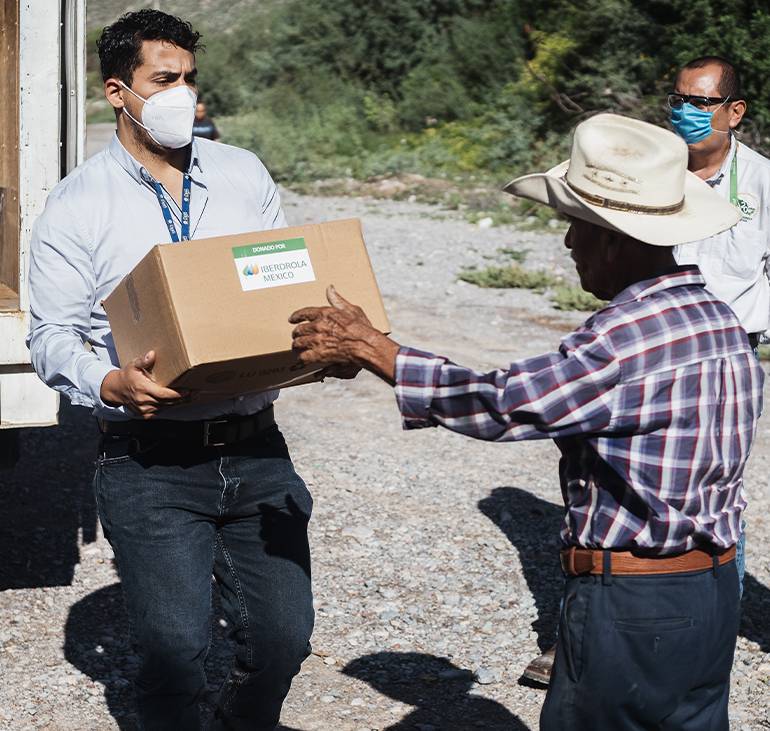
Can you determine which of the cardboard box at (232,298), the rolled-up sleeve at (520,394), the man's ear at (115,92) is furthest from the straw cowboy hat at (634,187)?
the man's ear at (115,92)

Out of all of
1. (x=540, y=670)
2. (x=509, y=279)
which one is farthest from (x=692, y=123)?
(x=509, y=279)

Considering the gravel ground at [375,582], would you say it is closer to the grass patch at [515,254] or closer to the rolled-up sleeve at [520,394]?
the rolled-up sleeve at [520,394]

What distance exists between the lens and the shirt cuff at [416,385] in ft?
7.70

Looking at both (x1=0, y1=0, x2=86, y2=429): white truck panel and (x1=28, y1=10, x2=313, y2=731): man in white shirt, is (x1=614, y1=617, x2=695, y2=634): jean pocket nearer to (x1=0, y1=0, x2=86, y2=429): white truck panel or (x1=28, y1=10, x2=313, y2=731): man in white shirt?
(x1=28, y1=10, x2=313, y2=731): man in white shirt

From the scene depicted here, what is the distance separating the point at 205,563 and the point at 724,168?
2481 millimetres

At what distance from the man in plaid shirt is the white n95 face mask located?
0.91m

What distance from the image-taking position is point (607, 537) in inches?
94.5

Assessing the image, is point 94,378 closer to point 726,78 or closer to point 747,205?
point 747,205

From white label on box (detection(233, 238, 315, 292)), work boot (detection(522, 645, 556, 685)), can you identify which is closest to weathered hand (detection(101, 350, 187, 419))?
white label on box (detection(233, 238, 315, 292))

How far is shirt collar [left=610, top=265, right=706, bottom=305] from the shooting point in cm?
238

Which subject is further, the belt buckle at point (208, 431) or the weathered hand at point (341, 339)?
the belt buckle at point (208, 431)

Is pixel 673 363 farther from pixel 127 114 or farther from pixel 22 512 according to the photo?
pixel 22 512

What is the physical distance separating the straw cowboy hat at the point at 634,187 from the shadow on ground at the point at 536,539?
105 inches

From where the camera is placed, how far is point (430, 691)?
437 centimetres
